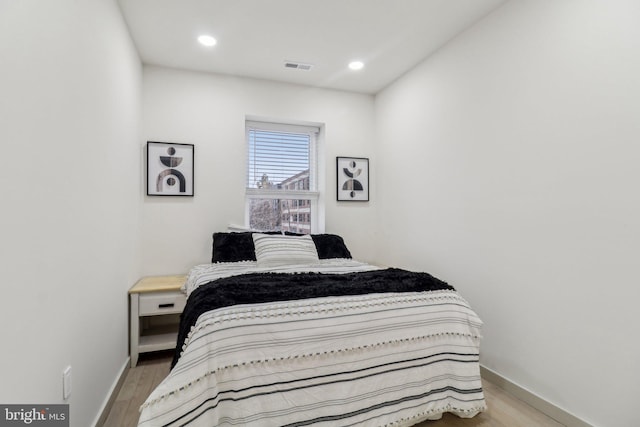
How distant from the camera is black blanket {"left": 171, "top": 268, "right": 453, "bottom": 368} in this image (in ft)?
5.43

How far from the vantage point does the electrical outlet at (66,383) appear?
4.36ft

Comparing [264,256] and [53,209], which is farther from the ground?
[53,209]

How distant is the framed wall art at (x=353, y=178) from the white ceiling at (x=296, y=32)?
96 centimetres

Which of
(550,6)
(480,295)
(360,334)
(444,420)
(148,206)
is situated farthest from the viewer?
(148,206)

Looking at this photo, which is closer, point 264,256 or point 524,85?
point 524,85

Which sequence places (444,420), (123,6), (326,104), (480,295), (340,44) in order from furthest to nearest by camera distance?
(326,104) < (340,44) < (480,295) < (123,6) < (444,420)

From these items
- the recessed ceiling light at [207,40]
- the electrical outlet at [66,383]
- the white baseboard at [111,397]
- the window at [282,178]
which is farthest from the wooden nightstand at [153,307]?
the recessed ceiling light at [207,40]

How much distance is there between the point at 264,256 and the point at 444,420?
5.75 feet

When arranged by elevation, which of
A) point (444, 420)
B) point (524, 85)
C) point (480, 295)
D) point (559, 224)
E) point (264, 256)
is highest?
point (524, 85)

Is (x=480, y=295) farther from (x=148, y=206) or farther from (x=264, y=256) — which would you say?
(x=148, y=206)

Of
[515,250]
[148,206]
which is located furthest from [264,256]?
[515,250]

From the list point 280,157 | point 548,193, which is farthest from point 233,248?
point 548,193

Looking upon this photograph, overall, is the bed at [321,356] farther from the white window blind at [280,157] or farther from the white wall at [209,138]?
the white window blind at [280,157]

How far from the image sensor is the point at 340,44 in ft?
9.23
